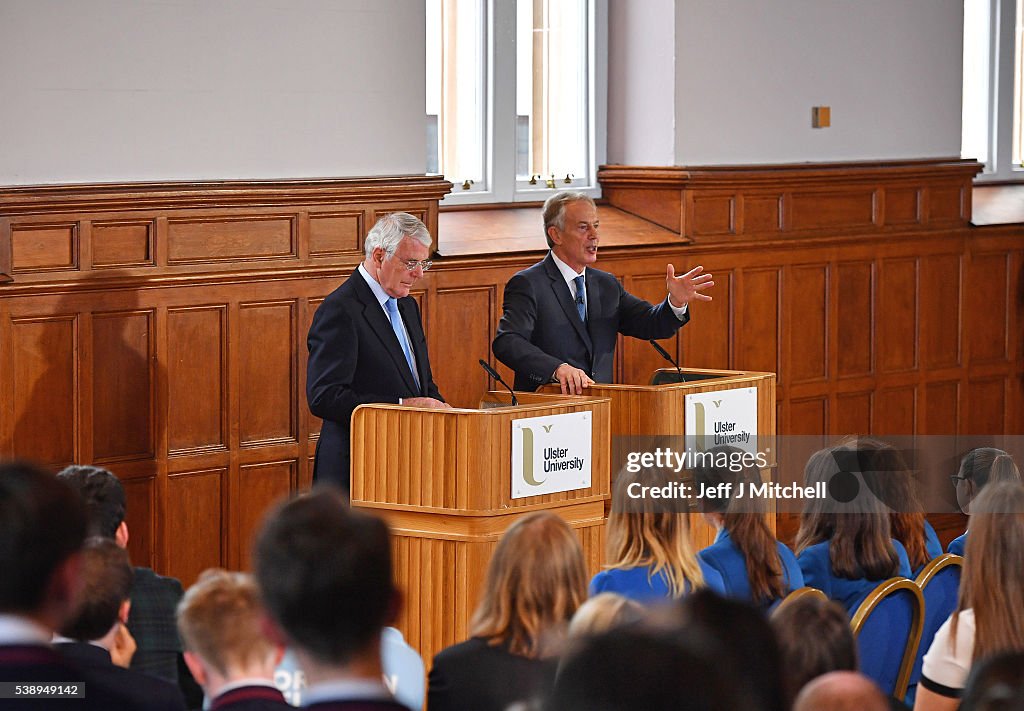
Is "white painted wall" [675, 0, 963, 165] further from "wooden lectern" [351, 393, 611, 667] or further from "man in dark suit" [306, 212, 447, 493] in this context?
"wooden lectern" [351, 393, 611, 667]

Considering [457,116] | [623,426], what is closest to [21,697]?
[623,426]

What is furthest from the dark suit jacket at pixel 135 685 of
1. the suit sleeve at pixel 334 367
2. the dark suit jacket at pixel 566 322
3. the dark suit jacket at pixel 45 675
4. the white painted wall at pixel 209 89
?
the white painted wall at pixel 209 89

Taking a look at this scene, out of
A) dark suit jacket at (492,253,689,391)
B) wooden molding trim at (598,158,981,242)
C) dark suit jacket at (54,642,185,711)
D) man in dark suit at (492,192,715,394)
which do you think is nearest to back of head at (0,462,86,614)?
dark suit jacket at (54,642,185,711)

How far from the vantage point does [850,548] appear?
4188mm

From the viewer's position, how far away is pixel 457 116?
841cm

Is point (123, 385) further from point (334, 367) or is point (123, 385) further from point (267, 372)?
point (334, 367)

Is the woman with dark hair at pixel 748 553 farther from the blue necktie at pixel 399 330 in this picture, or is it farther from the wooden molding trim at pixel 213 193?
the wooden molding trim at pixel 213 193

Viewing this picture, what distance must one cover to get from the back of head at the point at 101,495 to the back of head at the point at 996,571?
2055 mm

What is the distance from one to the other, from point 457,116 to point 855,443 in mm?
4325

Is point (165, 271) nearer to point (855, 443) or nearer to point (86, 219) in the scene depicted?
point (86, 219)

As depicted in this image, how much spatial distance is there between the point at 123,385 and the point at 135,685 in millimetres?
4043

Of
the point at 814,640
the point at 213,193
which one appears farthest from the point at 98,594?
the point at 213,193

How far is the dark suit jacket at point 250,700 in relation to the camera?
239 cm

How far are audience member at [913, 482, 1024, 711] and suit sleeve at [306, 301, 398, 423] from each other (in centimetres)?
259
